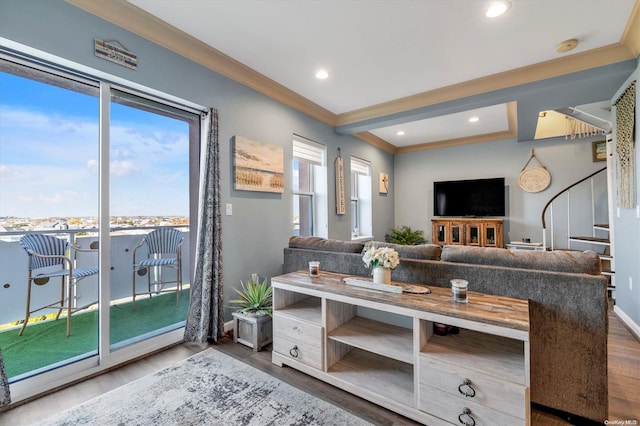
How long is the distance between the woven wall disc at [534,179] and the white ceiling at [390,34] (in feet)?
9.30

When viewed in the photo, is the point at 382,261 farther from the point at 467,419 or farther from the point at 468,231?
the point at 468,231

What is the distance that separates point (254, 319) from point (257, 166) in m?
1.57

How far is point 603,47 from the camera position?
7.88 ft

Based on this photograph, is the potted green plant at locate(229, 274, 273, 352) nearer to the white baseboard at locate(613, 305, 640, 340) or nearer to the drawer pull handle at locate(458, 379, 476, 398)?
the drawer pull handle at locate(458, 379, 476, 398)

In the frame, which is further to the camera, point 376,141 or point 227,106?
point 376,141

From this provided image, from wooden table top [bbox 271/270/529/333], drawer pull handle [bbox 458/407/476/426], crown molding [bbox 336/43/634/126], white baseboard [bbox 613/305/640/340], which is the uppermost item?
crown molding [bbox 336/43/634/126]

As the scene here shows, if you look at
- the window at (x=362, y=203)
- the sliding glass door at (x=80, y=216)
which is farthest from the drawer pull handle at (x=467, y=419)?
the window at (x=362, y=203)

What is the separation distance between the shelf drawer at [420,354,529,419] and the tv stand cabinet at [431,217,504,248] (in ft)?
13.8

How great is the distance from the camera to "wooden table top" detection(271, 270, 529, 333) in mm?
1314

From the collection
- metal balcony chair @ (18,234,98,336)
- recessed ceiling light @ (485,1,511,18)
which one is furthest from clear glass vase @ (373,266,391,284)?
metal balcony chair @ (18,234,98,336)

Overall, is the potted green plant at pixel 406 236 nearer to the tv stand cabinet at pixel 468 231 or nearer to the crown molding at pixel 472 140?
the tv stand cabinet at pixel 468 231

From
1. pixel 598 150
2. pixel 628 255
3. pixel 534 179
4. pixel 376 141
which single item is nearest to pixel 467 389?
pixel 628 255

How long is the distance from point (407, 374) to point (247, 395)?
1.05 metres

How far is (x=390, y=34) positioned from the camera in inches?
88.3
